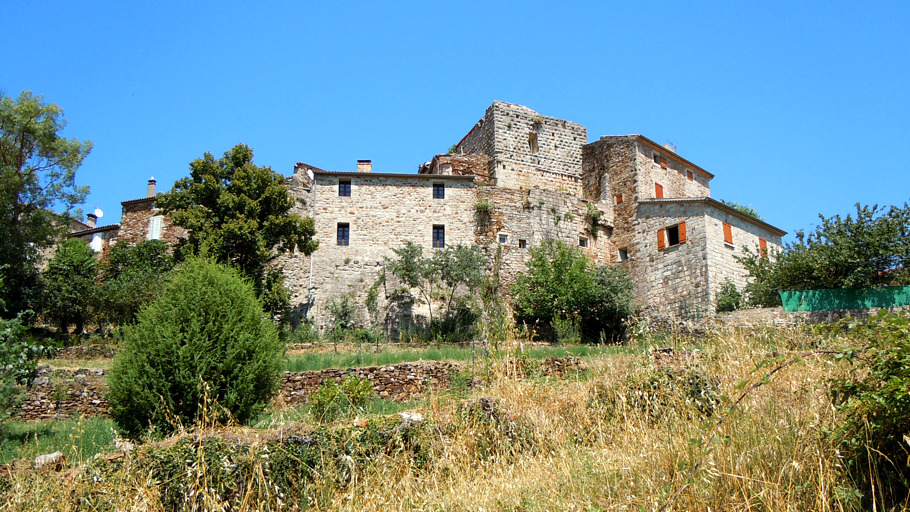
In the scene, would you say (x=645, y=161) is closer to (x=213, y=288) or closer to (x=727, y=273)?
(x=727, y=273)

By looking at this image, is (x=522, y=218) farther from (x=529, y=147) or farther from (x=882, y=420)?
(x=882, y=420)

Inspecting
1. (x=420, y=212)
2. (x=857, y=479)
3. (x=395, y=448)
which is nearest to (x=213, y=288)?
(x=395, y=448)

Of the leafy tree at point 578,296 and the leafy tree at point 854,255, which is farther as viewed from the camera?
the leafy tree at point 578,296

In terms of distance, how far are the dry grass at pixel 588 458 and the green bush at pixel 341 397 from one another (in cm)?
274

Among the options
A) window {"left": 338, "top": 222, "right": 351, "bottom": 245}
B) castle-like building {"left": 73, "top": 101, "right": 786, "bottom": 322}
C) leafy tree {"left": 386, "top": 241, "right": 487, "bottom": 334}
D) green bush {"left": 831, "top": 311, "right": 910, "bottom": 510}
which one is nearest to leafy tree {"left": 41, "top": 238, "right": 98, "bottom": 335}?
castle-like building {"left": 73, "top": 101, "right": 786, "bottom": 322}

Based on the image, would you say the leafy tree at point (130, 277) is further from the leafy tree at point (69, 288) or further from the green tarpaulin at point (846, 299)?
the green tarpaulin at point (846, 299)

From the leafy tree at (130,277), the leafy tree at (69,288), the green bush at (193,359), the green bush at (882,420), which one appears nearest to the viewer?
the green bush at (882,420)

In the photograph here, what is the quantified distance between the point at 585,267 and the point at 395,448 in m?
19.5

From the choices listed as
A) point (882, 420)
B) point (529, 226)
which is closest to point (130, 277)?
point (529, 226)

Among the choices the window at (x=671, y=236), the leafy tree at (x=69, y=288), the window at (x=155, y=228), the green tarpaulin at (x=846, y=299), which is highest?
the window at (x=155, y=228)

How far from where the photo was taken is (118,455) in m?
7.73

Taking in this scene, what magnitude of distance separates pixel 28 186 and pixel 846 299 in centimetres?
3059

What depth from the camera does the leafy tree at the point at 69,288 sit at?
26750 mm

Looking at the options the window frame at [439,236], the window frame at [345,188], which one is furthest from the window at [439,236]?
the window frame at [345,188]
